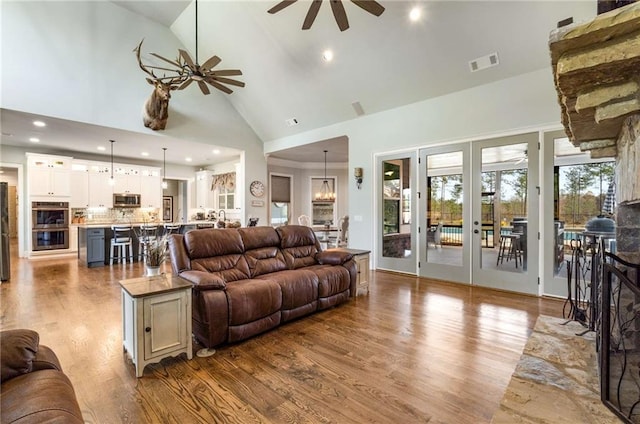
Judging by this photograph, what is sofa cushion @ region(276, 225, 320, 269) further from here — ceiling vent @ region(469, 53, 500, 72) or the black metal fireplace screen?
ceiling vent @ region(469, 53, 500, 72)

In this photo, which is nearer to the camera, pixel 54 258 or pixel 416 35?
pixel 416 35

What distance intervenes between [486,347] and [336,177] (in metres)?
8.41

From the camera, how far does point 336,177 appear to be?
1064cm

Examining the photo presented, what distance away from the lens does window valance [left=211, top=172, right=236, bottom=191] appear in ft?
31.3

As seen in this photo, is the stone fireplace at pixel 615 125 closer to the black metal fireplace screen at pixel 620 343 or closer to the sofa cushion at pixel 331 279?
the black metal fireplace screen at pixel 620 343

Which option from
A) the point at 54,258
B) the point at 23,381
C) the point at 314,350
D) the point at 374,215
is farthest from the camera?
the point at 54,258

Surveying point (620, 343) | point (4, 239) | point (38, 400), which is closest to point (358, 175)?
point (620, 343)

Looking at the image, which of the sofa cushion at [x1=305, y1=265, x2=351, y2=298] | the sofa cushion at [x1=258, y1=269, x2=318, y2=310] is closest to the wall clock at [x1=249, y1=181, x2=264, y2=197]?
the sofa cushion at [x1=305, y1=265, x2=351, y2=298]

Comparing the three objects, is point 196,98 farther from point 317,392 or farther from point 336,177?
point 317,392

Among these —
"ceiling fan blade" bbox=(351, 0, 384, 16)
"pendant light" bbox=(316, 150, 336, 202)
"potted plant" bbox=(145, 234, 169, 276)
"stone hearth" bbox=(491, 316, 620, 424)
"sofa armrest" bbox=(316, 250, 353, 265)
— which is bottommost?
"stone hearth" bbox=(491, 316, 620, 424)

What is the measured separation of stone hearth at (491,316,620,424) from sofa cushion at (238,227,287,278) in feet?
8.61

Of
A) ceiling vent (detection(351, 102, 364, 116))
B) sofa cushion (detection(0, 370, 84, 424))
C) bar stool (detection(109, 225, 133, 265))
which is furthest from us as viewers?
bar stool (detection(109, 225, 133, 265))

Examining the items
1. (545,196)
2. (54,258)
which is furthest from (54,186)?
(545,196)

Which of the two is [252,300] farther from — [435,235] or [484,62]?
[484,62]
